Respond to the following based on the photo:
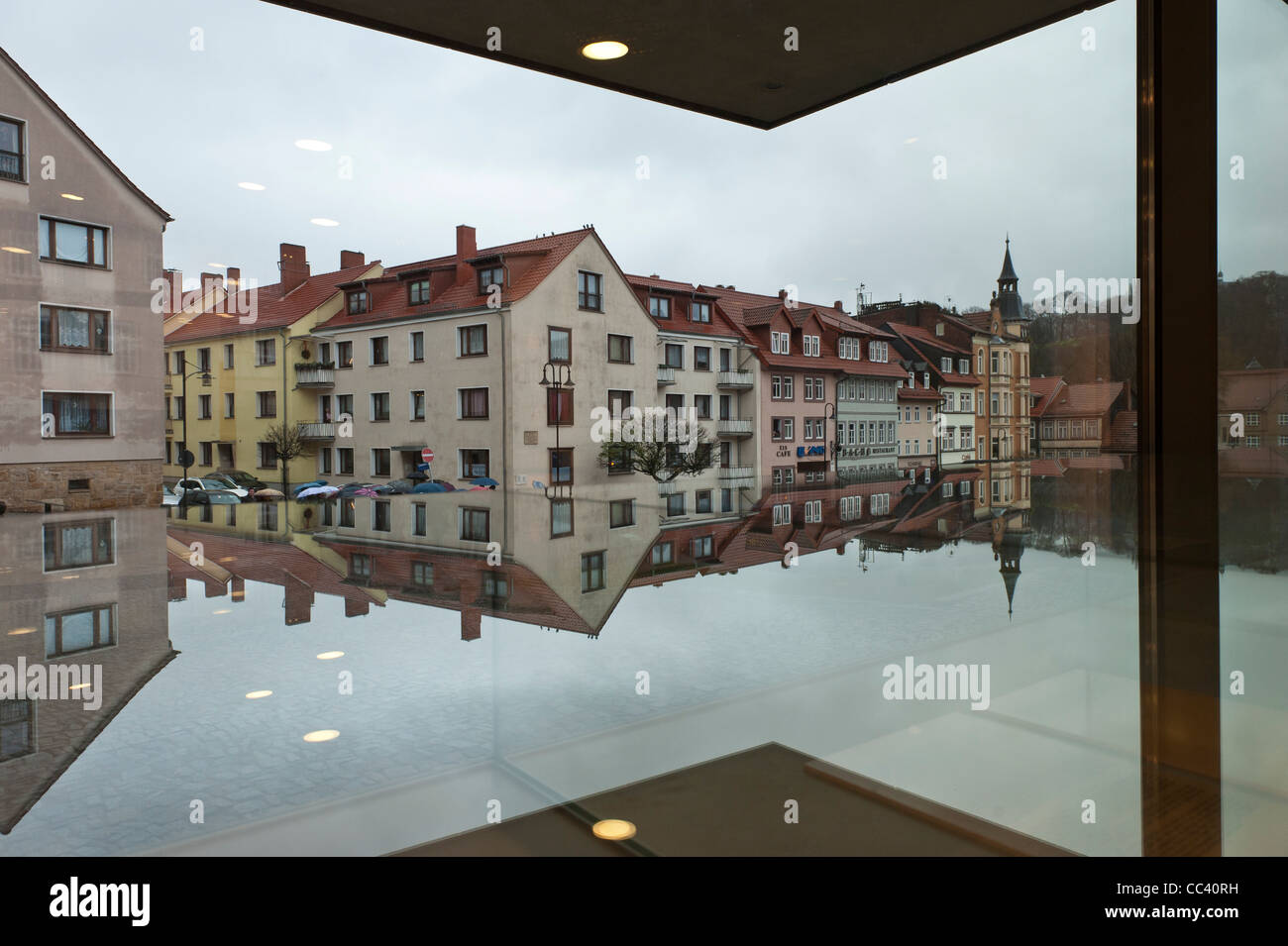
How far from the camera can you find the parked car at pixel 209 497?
2199 millimetres

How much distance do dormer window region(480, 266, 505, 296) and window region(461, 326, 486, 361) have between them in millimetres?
163

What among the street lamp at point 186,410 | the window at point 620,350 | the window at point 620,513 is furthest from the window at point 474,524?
the window at point 620,350

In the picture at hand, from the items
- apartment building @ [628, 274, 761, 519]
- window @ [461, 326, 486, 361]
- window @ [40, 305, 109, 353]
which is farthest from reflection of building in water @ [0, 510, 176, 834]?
window @ [461, 326, 486, 361]

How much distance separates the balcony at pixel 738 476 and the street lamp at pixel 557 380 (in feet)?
2.79

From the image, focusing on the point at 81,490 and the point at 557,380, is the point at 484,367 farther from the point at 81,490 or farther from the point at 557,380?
the point at 81,490

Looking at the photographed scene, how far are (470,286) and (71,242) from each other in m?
1.48

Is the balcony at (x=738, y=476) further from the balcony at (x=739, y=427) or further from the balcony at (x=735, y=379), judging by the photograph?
the balcony at (x=735, y=379)

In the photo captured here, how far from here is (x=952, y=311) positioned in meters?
2.13

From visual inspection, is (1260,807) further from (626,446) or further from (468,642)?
(626,446)

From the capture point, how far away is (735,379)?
8.37 ft

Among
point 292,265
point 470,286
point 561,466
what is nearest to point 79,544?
point 292,265

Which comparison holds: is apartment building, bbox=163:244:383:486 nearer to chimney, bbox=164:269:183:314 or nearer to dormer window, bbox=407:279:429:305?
chimney, bbox=164:269:183:314
